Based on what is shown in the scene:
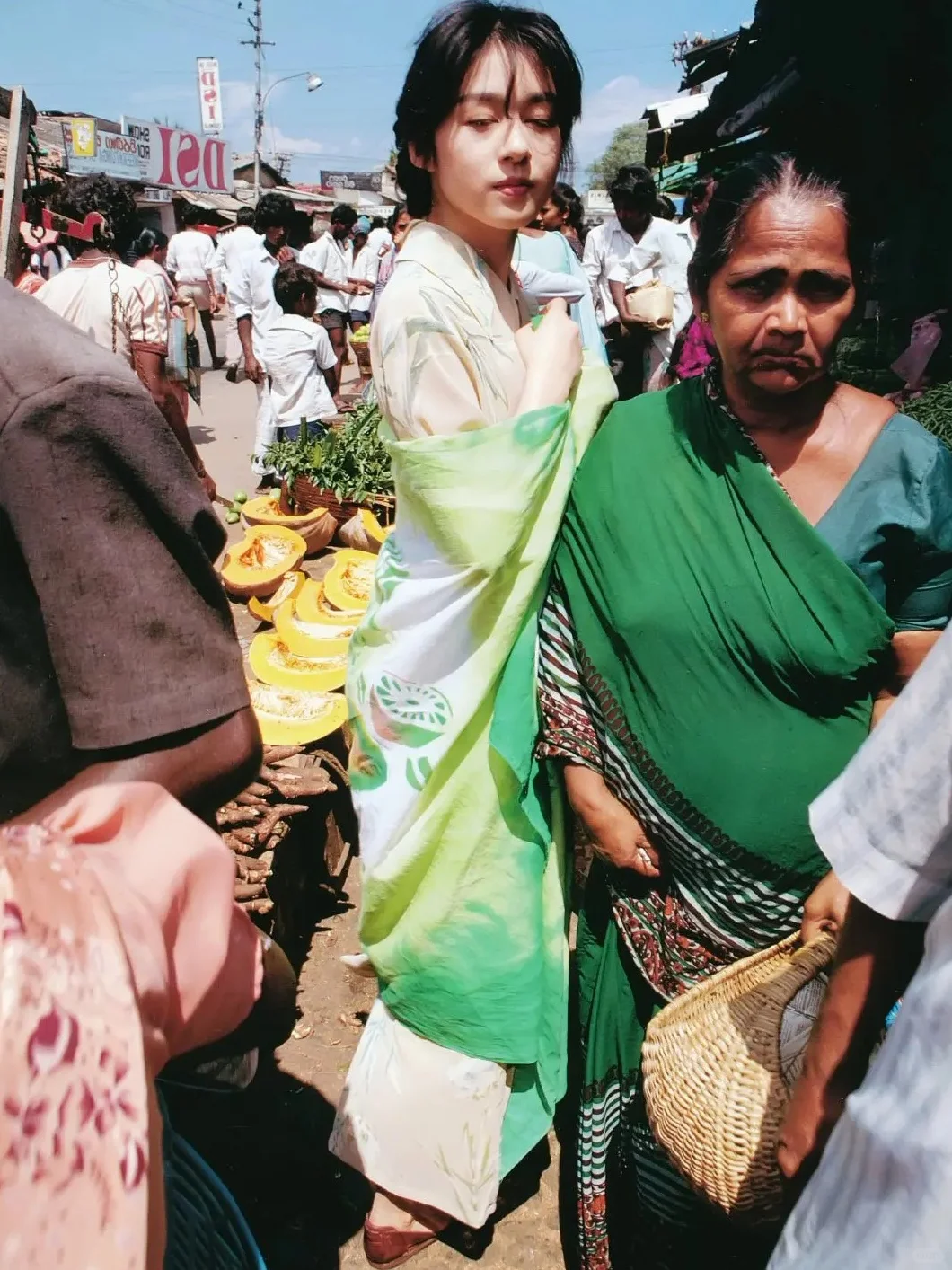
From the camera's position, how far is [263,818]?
2420mm

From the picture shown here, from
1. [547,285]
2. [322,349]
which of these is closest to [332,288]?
[322,349]

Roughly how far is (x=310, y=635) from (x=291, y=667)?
26 centimetres

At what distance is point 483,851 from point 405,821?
153 millimetres

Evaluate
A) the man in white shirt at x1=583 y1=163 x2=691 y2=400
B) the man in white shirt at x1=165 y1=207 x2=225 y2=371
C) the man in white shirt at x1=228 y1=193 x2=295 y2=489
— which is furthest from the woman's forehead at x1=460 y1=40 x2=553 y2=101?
the man in white shirt at x1=165 y1=207 x2=225 y2=371

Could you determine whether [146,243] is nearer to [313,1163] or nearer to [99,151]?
[313,1163]

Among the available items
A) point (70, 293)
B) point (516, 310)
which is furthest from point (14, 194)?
point (70, 293)

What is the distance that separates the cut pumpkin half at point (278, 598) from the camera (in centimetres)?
435

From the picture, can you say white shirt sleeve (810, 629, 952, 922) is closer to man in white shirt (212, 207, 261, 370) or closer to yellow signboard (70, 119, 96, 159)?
man in white shirt (212, 207, 261, 370)

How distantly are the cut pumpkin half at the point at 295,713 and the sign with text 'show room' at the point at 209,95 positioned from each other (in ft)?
90.8

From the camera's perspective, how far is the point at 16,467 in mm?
773

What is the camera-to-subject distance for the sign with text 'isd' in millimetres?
37781

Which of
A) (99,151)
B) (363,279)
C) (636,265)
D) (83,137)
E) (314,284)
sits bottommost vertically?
(314,284)

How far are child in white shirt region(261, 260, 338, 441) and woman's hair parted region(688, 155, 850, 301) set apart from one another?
459 centimetres

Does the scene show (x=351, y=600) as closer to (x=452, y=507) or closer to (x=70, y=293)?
(x=70, y=293)
